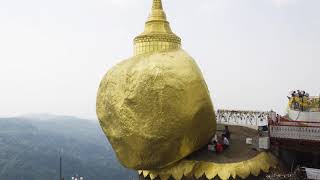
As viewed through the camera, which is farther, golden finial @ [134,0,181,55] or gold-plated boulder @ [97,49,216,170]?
golden finial @ [134,0,181,55]

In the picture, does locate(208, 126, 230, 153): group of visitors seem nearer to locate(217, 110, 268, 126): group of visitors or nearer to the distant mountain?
locate(217, 110, 268, 126): group of visitors

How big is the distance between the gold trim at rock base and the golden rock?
364 mm

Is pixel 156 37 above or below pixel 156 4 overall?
below

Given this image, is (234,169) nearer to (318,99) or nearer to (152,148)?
(152,148)

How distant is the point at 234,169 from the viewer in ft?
48.4

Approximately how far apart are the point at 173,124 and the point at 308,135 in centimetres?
433

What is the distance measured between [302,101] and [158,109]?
25.5 feet

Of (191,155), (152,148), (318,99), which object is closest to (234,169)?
(191,155)

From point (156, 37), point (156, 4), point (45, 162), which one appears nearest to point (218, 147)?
point (156, 37)

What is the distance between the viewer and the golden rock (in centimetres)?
1461

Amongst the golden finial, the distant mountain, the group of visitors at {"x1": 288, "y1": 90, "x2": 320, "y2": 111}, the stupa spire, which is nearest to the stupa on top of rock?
the golden finial

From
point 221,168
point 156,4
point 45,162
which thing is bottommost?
point 45,162

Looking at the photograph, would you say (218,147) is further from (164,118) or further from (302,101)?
(302,101)

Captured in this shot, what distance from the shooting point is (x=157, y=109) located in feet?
48.0
